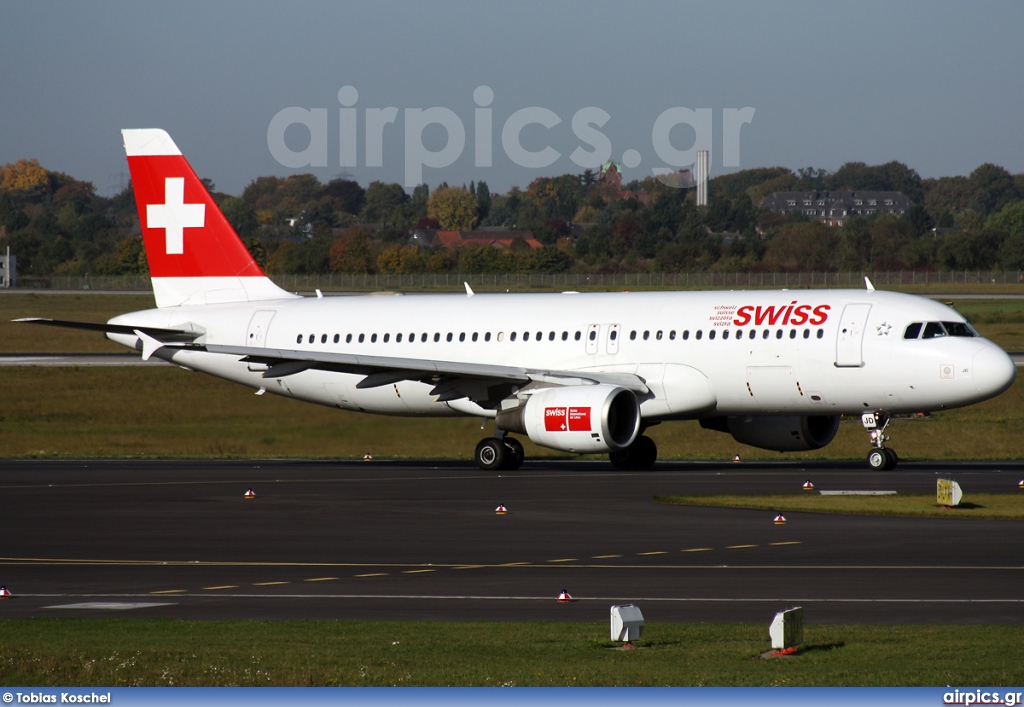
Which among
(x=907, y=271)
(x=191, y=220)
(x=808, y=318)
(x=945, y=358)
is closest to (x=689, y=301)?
(x=808, y=318)

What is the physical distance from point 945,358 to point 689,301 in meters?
6.13

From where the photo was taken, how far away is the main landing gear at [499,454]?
37188 millimetres

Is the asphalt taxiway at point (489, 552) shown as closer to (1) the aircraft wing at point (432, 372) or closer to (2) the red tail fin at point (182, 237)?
(1) the aircraft wing at point (432, 372)

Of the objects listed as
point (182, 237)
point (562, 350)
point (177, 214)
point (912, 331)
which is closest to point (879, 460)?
point (912, 331)

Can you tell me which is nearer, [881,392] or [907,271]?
[881,392]

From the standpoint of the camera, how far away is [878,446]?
3541 centimetres

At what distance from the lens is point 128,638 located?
14.1 meters

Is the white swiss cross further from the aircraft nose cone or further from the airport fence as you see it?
the airport fence

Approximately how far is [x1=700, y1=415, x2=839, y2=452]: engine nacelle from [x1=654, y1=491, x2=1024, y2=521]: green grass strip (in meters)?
7.16

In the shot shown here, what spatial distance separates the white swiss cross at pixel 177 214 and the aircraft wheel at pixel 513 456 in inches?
450

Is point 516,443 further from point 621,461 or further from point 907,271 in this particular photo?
point 907,271

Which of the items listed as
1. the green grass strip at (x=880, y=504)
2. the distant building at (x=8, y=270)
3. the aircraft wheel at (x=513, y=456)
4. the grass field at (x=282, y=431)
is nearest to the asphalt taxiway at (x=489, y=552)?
the green grass strip at (x=880, y=504)

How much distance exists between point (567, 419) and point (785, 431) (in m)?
5.82

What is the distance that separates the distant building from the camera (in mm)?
152275
